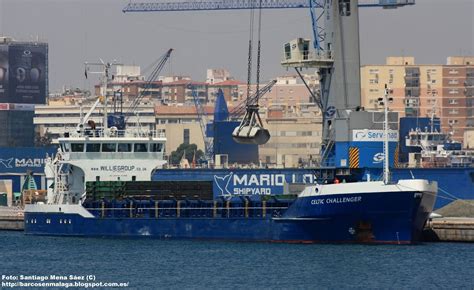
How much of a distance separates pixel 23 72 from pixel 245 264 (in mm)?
136688

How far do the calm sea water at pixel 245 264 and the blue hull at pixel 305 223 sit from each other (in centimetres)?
79

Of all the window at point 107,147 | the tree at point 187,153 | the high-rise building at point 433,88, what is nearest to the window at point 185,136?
the tree at point 187,153

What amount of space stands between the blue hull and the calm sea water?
787 mm

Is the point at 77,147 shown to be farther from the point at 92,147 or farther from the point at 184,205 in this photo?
the point at 184,205

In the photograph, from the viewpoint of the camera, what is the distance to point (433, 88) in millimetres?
179250

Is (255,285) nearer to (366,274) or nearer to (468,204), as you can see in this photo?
(366,274)

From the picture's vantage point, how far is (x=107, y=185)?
65.2 metres

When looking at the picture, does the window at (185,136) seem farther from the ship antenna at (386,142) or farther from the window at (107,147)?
the ship antenna at (386,142)

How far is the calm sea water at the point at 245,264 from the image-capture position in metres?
47.2

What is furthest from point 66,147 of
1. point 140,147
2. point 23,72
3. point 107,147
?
point 23,72

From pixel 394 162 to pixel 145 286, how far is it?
1784 cm

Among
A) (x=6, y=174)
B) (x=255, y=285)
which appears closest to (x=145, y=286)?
(x=255, y=285)

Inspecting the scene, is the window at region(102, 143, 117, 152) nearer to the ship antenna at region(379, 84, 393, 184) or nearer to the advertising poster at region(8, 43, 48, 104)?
the ship antenna at region(379, 84, 393, 184)

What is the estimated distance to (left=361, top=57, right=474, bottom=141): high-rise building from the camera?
17625cm
